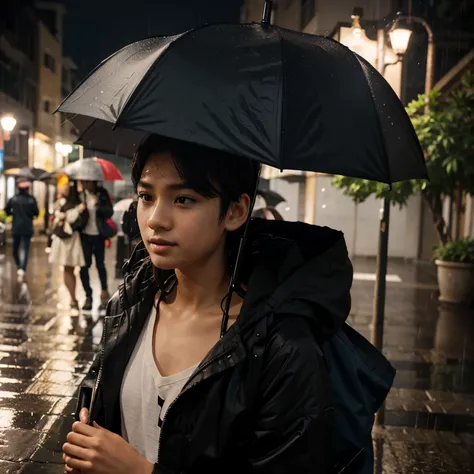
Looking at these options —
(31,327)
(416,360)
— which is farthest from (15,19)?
(416,360)

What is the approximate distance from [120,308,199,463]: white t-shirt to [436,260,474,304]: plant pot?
10531mm

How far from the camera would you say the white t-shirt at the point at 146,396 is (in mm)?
1863

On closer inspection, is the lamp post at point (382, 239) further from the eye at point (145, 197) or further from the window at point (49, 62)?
the window at point (49, 62)

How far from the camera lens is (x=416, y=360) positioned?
7.45 m

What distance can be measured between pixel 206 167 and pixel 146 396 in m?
0.71

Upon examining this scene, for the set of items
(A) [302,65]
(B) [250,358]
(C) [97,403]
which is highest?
(A) [302,65]

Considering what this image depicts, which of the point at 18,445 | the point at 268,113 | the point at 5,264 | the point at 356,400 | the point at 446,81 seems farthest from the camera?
the point at 446,81

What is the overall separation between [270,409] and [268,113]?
2.80 ft

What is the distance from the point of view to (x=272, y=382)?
65.8 inches

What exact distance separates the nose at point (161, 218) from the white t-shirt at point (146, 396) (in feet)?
1.30

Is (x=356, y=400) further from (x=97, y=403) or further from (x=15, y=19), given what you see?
(x=15, y=19)

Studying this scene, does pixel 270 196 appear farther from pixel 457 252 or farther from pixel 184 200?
pixel 184 200

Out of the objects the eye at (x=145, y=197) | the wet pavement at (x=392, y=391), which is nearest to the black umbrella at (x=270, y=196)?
the wet pavement at (x=392, y=391)

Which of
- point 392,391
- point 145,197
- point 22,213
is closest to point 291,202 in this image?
point 22,213
